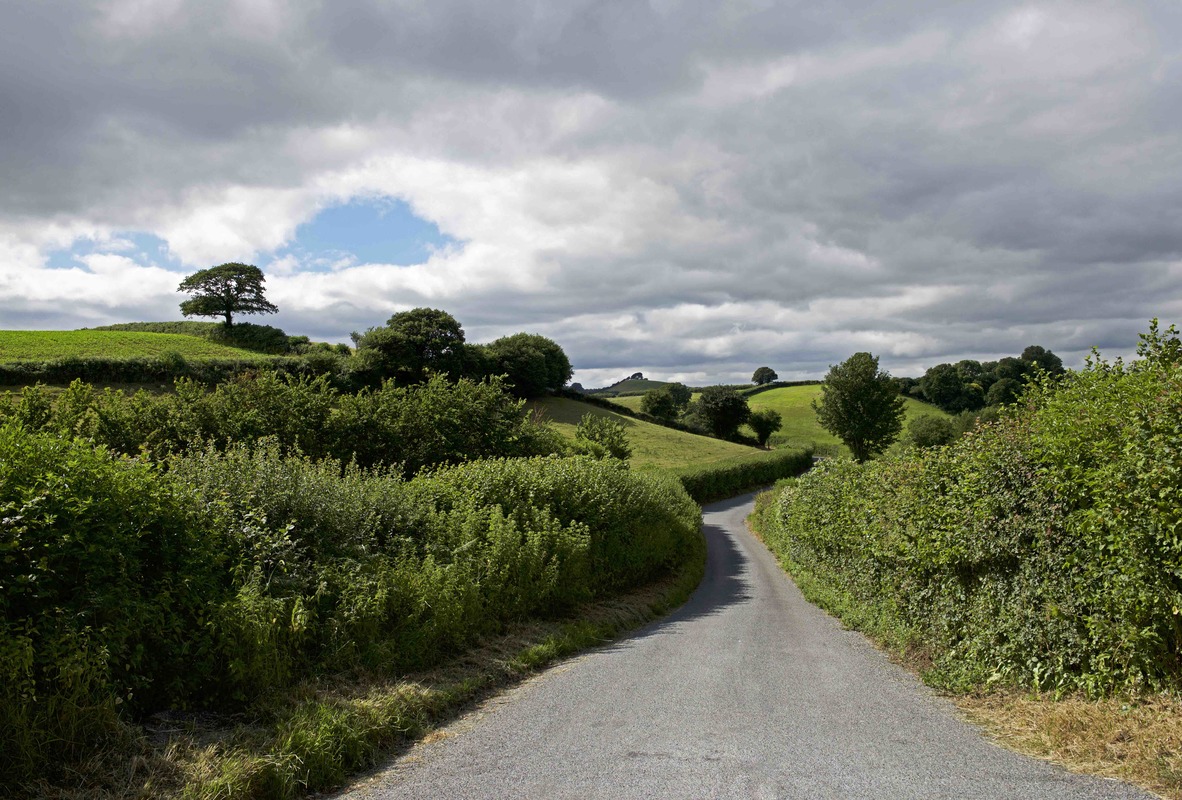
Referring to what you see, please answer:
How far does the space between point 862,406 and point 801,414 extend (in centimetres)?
4121

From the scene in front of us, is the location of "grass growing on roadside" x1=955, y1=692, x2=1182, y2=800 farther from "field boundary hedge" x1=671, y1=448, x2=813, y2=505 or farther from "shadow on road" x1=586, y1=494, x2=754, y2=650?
"field boundary hedge" x1=671, y1=448, x2=813, y2=505

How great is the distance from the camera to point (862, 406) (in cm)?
7450

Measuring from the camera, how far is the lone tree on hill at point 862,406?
74.3 meters

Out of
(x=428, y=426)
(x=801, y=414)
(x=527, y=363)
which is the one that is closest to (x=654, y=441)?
(x=527, y=363)

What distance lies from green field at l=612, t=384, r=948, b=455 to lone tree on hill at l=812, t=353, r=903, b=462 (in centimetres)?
1466

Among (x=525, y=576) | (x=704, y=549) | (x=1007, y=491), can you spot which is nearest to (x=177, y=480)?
(x=525, y=576)

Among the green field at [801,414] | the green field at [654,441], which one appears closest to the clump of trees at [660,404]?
the green field at [801,414]

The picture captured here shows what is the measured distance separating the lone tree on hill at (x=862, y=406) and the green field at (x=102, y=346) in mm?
55756

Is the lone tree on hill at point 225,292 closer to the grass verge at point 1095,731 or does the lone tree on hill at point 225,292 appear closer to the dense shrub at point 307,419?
the dense shrub at point 307,419

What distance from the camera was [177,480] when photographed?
8305 millimetres

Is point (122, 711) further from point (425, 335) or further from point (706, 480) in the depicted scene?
point (425, 335)

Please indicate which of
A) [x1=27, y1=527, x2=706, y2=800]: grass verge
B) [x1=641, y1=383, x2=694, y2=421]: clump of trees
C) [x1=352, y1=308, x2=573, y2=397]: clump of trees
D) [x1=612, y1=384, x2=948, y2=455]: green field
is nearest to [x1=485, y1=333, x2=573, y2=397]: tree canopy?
[x1=352, y1=308, x2=573, y2=397]: clump of trees

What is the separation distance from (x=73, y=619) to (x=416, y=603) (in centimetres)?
403

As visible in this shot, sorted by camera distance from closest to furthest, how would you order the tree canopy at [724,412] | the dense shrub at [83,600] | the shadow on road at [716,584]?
the dense shrub at [83,600], the shadow on road at [716,584], the tree canopy at [724,412]
